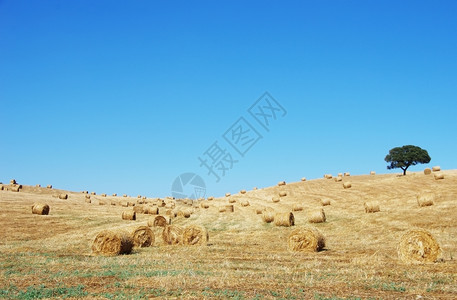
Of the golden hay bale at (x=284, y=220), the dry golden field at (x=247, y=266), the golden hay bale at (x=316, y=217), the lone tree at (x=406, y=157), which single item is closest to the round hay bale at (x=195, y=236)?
the dry golden field at (x=247, y=266)

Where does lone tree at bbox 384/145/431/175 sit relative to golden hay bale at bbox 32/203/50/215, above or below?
above

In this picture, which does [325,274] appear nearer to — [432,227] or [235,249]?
[235,249]

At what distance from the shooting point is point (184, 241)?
2148cm

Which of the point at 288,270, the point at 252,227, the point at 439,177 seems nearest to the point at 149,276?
the point at 288,270

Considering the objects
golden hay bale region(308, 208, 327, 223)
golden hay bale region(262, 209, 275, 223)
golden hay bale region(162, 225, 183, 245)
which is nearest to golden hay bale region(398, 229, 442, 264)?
golden hay bale region(162, 225, 183, 245)

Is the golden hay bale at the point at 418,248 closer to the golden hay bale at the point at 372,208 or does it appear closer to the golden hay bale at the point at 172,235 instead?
the golden hay bale at the point at 172,235

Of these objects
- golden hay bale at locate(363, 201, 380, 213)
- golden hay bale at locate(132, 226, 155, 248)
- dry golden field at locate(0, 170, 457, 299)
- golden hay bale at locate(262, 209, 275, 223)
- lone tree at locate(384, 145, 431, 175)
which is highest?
lone tree at locate(384, 145, 431, 175)

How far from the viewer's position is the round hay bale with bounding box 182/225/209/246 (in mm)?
21328

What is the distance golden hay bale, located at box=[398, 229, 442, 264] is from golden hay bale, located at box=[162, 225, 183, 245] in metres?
10.9

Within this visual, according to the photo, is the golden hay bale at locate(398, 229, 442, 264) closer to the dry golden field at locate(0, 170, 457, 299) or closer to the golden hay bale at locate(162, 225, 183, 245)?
the dry golden field at locate(0, 170, 457, 299)

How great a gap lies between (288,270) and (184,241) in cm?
949

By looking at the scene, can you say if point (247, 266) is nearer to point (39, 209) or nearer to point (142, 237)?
point (142, 237)

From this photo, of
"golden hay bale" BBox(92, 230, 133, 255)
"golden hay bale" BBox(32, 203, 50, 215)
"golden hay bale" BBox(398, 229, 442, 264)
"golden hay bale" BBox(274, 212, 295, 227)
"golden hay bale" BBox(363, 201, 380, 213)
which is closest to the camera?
"golden hay bale" BBox(398, 229, 442, 264)

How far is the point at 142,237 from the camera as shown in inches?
835
